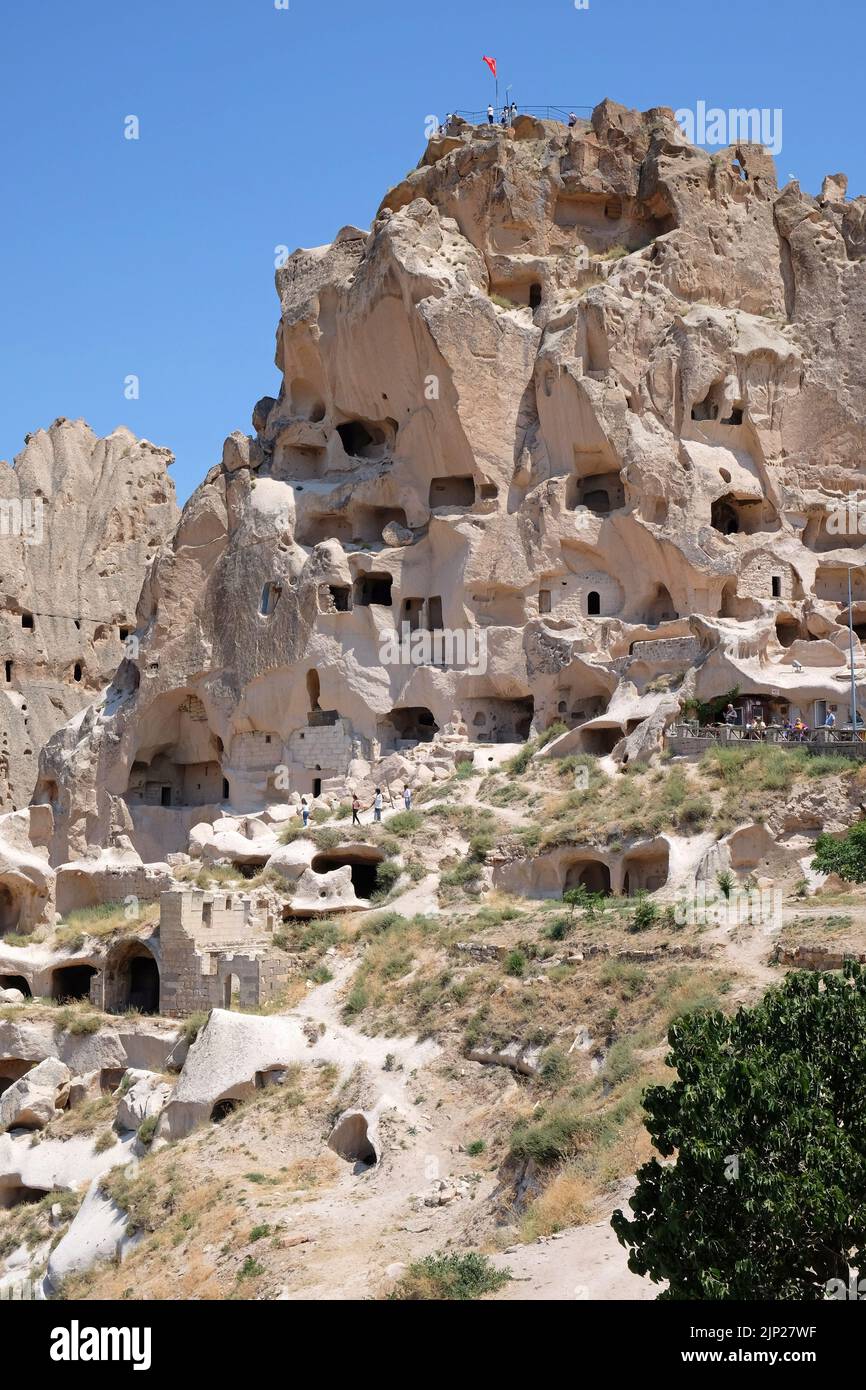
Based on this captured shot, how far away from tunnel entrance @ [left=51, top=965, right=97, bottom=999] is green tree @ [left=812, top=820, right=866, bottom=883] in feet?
49.5

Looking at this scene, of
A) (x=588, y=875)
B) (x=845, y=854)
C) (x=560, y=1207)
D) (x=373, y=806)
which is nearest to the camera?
(x=560, y=1207)

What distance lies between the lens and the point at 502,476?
4719cm

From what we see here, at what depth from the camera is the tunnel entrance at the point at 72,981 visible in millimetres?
36625

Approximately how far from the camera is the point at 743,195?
164 feet

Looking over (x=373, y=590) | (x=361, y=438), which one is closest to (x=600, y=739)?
(x=373, y=590)

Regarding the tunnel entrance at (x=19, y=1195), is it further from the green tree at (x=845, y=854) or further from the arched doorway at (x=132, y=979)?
the green tree at (x=845, y=854)

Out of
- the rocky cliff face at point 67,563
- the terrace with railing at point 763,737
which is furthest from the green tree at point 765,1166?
the rocky cliff face at point 67,563

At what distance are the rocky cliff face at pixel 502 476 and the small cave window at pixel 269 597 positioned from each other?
61mm

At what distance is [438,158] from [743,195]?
345 inches

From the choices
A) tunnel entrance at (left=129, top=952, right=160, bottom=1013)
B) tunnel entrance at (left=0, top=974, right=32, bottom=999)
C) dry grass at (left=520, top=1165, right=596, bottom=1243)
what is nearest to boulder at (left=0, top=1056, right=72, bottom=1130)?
tunnel entrance at (left=129, top=952, right=160, bottom=1013)

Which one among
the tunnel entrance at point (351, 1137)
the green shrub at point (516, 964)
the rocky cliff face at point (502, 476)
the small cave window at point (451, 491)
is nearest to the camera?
the tunnel entrance at point (351, 1137)

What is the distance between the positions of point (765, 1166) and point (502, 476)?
34717mm

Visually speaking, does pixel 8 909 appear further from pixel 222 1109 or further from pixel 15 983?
pixel 222 1109
